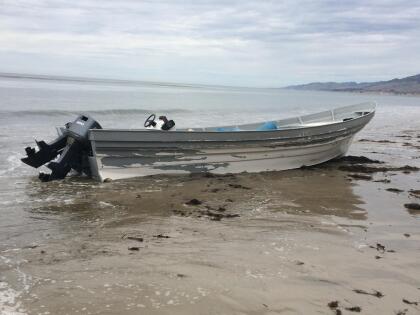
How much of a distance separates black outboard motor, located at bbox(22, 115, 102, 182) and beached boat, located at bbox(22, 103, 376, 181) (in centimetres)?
2

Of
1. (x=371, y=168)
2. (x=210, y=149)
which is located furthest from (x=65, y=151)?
(x=371, y=168)

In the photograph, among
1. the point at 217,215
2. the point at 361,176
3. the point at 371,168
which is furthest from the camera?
the point at 371,168

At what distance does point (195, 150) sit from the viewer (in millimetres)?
9336

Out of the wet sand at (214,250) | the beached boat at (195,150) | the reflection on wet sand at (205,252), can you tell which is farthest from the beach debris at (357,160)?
the reflection on wet sand at (205,252)

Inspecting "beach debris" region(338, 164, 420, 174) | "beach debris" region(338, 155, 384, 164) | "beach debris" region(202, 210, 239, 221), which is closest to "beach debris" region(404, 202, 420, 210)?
"beach debris" region(202, 210, 239, 221)

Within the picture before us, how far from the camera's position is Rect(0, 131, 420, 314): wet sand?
12.7 ft

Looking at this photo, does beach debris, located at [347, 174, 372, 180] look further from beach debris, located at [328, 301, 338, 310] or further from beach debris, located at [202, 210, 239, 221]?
beach debris, located at [328, 301, 338, 310]

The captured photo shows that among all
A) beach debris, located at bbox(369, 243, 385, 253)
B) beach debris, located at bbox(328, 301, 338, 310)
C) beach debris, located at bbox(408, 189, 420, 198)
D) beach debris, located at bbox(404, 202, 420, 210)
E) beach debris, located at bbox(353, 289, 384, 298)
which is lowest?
beach debris, located at bbox(408, 189, 420, 198)

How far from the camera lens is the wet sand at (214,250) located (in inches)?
153

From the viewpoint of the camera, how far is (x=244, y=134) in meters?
9.67

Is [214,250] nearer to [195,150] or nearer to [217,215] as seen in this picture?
[217,215]

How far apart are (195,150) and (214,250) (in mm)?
4398

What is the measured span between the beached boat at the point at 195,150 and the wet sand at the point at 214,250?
40 cm

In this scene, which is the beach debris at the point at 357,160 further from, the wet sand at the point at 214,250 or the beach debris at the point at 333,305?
the beach debris at the point at 333,305
